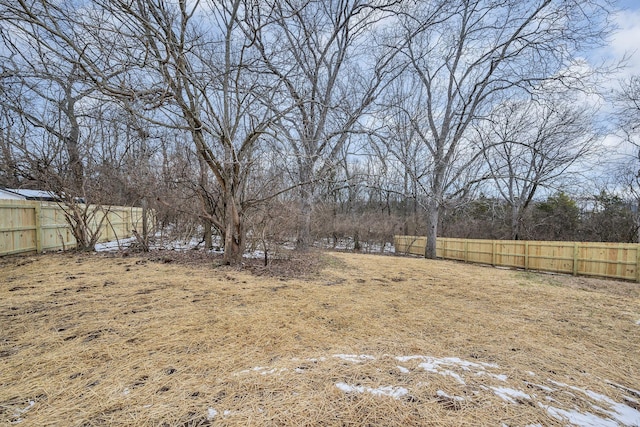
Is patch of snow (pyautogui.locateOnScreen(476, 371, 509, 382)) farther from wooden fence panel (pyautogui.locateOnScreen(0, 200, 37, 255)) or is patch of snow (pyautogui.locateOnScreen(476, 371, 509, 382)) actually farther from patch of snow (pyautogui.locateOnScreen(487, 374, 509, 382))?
wooden fence panel (pyautogui.locateOnScreen(0, 200, 37, 255))

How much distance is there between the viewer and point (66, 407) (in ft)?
4.67

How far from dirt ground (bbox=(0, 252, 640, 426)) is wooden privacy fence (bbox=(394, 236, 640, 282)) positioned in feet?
16.1

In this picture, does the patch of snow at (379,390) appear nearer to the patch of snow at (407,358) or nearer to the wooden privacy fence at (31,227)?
the patch of snow at (407,358)

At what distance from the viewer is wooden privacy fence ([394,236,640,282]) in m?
7.50

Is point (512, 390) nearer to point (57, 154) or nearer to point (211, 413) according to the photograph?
point (211, 413)

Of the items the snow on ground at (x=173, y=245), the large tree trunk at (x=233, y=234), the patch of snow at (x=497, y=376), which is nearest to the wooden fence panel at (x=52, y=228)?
the snow on ground at (x=173, y=245)

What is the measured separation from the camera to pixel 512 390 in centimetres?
167

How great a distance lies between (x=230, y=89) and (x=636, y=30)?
10.0 meters

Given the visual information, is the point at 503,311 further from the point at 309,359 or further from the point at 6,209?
the point at 6,209

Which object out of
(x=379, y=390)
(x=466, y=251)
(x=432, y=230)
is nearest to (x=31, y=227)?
(x=379, y=390)

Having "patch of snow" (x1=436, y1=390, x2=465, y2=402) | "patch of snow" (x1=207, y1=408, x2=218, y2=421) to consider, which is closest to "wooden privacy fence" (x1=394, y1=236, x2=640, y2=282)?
"patch of snow" (x1=436, y1=390, x2=465, y2=402)

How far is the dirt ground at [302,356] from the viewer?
1442mm

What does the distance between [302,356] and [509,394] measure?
1.33m

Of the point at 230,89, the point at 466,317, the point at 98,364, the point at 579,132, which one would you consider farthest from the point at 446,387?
the point at 579,132
